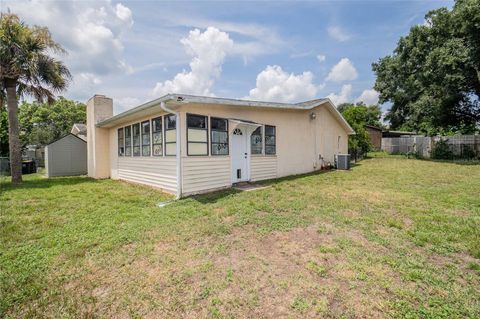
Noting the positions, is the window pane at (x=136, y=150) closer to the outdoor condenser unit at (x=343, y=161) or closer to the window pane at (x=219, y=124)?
the window pane at (x=219, y=124)

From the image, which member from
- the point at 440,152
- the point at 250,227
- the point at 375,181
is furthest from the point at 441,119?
the point at 250,227

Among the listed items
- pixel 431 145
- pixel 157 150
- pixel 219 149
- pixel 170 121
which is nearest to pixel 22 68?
pixel 157 150

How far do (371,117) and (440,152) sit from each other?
24.6 meters

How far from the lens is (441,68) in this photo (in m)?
15.0

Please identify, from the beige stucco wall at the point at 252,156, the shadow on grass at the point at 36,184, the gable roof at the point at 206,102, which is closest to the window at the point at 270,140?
the beige stucco wall at the point at 252,156

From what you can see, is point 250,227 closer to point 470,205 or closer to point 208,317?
point 208,317

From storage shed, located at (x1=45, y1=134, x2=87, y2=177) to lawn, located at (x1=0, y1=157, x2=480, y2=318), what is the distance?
9.65 m

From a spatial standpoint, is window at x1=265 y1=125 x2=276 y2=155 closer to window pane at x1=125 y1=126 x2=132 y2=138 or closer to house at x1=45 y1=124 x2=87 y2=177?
window pane at x1=125 y1=126 x2=132 y2=138

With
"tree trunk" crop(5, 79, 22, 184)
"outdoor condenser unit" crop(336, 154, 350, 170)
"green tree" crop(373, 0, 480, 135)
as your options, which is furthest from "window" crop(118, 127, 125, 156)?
"green tree" crop(373, 0, 480, 135)

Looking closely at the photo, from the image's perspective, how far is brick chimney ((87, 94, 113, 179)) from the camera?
476 inches

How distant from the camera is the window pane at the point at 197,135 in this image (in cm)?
746

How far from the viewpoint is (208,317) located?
230cm

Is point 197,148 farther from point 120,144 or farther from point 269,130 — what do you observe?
point 120,144

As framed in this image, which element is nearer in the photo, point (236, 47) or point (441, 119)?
point (236, 47)
